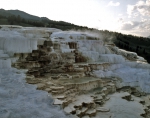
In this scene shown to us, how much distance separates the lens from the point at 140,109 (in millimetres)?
8508

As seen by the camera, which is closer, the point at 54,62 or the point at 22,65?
the point at 22,65

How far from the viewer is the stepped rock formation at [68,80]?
22.2 ft

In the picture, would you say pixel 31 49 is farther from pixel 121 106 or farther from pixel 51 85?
pixel 121 106

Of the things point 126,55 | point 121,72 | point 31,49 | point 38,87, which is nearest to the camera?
point 38,87

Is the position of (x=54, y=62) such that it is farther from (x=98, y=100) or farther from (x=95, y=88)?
(x=98, y=100)

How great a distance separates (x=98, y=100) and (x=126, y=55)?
8430 mm

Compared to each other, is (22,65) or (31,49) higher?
(31,49)

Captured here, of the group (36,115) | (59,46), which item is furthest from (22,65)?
(36,115)

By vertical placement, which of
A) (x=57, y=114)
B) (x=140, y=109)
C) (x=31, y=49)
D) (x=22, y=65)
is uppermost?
(x=31, y=49)

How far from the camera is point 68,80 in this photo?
938 centimetres

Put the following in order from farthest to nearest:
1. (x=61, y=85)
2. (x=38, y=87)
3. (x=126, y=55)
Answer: (x=126, y=55)
(x=61, y=85)
(x=38, y=87)

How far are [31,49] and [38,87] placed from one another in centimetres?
383

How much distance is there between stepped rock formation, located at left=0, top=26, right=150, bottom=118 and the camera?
6781 millimetres

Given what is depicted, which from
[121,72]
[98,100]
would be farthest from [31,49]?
[121,72]
